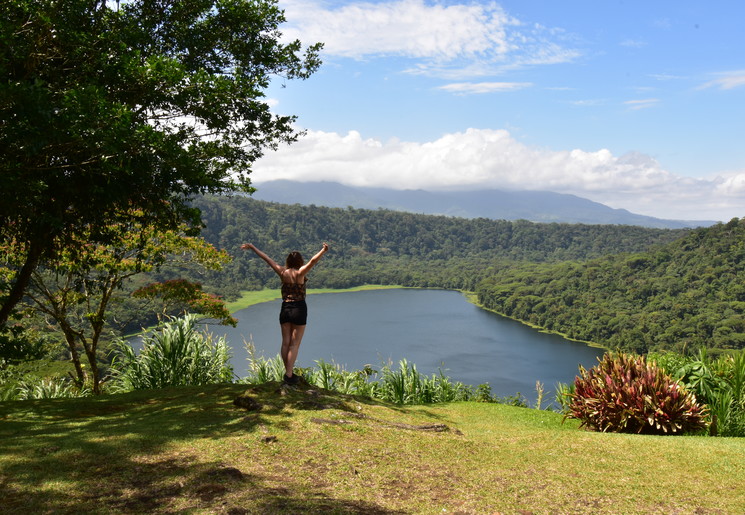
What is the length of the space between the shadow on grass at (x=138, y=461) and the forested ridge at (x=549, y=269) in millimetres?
68914

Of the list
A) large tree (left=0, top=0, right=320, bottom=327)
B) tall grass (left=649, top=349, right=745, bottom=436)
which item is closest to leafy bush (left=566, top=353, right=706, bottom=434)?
tall grass (left=649, top=349, right=745, bottom=436)

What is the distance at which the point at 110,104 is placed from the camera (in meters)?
5.60

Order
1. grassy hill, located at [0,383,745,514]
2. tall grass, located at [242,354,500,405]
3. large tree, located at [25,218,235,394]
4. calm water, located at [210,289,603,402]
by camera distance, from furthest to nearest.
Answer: calm water, located at [210,289,603,402] < large tree, located at [25,218,235,394] < tall grass, located at [242,354,500,405] < grassy hill, located at [0,383,745,514]

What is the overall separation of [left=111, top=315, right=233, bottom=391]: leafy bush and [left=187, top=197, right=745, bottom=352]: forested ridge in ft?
219

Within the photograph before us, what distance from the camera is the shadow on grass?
127 inches

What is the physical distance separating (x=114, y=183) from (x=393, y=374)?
16.1ft

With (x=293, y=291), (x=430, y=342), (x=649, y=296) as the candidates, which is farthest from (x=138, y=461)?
(x=649, y=296)

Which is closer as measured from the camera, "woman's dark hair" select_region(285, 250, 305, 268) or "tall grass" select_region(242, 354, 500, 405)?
"woman's dark hair" select_region(285, 250, 305, 268)

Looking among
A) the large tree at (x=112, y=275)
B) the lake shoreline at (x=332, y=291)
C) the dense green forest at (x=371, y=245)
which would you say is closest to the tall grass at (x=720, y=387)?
the large tree at (x=112, y=275)

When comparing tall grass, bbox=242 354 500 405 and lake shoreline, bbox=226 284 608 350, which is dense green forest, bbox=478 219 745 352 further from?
tall grass, bbox=242 354 500 405

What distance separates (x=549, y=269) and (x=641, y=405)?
424ft

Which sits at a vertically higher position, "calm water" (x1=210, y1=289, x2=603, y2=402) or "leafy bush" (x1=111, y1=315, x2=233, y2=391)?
"leafy bush" (x1=111, y1=315, x2=233, y2=391)

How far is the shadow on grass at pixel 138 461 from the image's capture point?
127 inches

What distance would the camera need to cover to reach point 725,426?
5973 millimetres
